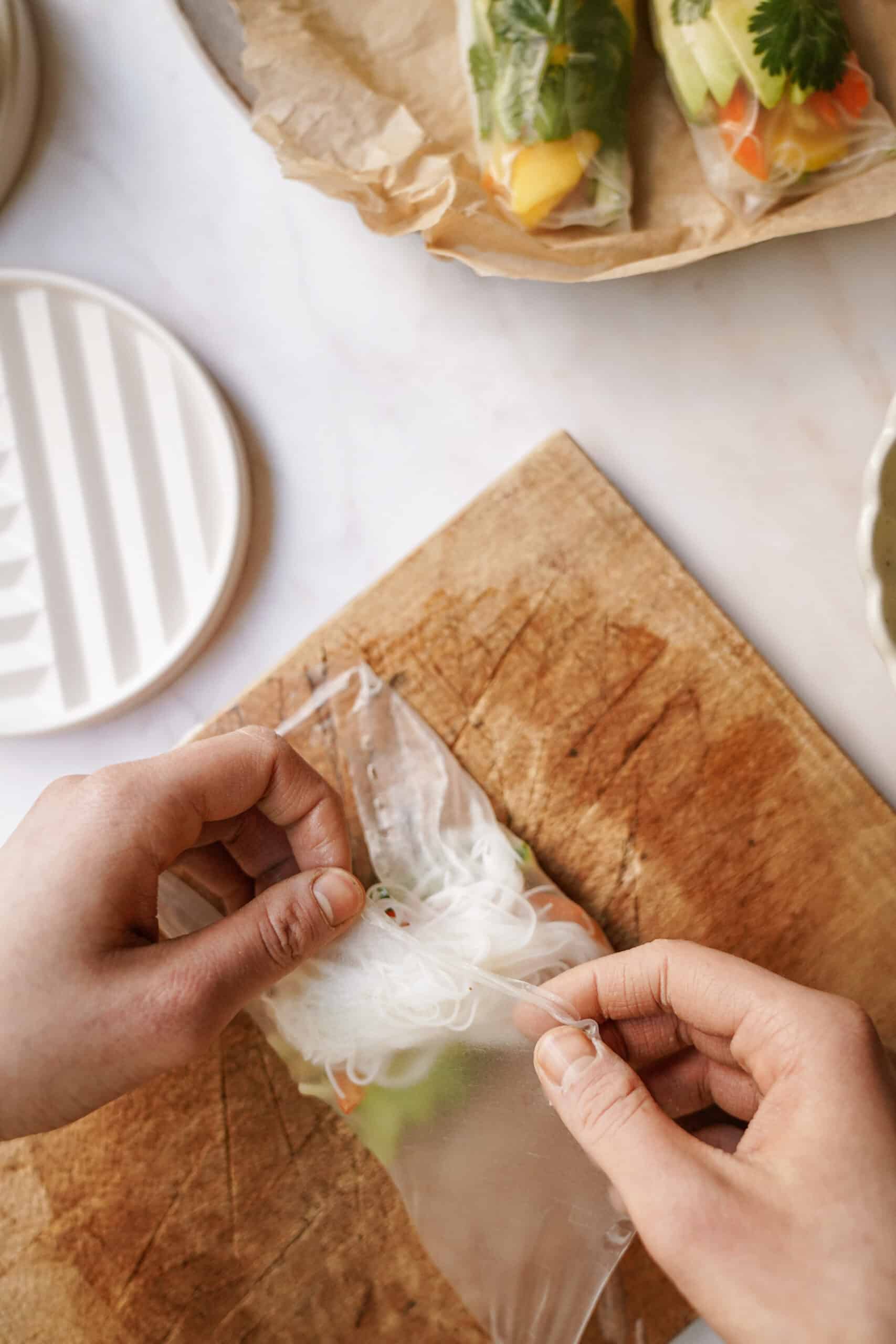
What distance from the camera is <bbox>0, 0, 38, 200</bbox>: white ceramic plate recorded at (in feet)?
2.89

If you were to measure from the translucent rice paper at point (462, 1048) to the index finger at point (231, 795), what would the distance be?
8 cm

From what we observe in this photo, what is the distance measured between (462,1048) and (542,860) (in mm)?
185

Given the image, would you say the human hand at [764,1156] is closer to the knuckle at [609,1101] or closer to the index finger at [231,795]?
the knuckle at [609,1101]

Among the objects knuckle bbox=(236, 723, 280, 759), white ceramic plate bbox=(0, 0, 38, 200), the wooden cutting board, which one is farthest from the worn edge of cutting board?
white ceramic plate bbox=(0, 0, 38, 200)

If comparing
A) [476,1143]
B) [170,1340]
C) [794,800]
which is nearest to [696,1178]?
[476,1143]

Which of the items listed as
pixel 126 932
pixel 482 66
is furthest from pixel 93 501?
pixel 482 66

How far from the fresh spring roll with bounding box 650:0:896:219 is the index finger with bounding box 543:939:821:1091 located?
0.64 metres

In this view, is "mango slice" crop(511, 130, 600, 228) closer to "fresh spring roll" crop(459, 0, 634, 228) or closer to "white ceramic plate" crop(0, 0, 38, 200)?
"fresh spring roll" crop(459, 0, 634, 228)

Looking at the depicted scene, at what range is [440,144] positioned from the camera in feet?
2.84

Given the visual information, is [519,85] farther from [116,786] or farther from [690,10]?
[116,786]

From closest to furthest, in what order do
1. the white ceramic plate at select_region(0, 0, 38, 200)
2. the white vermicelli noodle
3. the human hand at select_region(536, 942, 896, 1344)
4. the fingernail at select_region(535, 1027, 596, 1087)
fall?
the human hand at select_region(536, 942, 896, 1344), the fingernail at select_region(535, 1027, 596, 1087), the white vermicelli noodle, the white ceramic plate at select_region(0, 0, 38, 200)

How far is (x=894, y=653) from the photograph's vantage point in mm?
720

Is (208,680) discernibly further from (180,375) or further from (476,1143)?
(476,1143)

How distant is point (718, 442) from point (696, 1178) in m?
0.63
